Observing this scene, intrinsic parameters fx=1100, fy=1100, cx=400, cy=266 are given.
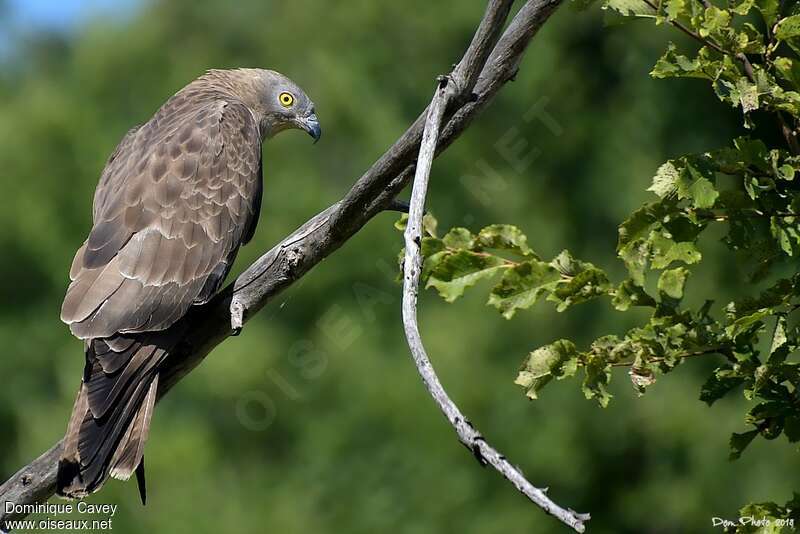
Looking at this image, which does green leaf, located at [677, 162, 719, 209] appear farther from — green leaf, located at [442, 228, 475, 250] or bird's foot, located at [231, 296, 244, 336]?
bird's foot, located at [231, 296, 244, 336]

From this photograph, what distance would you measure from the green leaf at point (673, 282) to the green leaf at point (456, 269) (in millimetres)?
458

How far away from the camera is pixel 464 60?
9.50 feet

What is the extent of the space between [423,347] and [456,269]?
0.90 meters

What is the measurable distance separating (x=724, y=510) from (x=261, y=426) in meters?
5.39

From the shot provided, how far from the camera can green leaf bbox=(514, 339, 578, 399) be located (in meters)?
2.95

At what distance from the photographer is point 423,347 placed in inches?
90.6

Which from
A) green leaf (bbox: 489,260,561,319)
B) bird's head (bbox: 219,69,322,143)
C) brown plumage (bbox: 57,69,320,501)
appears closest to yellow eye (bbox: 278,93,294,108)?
bird's head (bbox: 219,69,322,143)

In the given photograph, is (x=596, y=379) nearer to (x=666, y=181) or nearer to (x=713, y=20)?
(x=666, y=181)

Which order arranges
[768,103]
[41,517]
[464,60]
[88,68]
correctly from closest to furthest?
1. [768,103]
2. [464,60]
3. [41,517]
4. [88,68]

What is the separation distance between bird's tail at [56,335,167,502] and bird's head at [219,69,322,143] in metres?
2.17

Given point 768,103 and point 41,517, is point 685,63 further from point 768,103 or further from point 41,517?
point 41,517

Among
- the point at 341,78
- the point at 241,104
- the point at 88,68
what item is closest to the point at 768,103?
the point at 241,104

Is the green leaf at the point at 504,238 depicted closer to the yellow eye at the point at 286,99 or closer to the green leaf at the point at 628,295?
the green leaf at the point at 628,295

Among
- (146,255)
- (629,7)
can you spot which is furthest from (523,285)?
(146,255)
